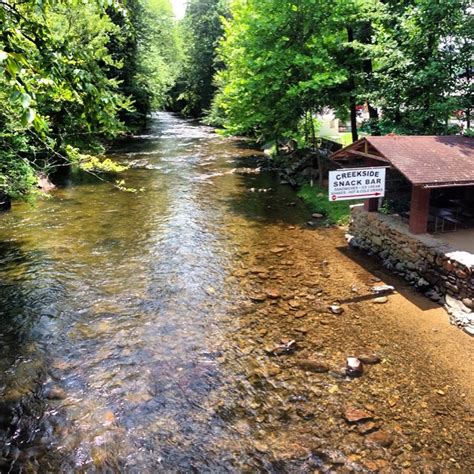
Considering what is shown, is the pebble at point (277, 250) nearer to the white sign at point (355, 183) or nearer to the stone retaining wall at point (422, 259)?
the stone retaining wall at point (422, 259)

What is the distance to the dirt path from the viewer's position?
520 cm

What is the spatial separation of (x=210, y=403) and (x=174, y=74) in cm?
5583

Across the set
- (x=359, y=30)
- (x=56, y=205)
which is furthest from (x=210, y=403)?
(x=359, y=30)

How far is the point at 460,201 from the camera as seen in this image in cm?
1142

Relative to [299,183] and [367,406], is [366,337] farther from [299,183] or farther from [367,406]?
[299,183]

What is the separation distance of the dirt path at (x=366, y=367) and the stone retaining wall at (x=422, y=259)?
0.30 metres

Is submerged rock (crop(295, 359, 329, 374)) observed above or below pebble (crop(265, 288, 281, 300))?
below

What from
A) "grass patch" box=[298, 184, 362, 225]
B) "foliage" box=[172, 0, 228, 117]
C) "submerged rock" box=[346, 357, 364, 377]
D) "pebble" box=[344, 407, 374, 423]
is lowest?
"pebble" box=[344, 407, 374, 423]

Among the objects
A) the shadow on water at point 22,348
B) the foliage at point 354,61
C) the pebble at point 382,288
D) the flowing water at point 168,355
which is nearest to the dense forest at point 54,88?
the shadow on water at point 22,348

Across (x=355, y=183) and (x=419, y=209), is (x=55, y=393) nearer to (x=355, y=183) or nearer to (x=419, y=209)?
(x=355, y=183)

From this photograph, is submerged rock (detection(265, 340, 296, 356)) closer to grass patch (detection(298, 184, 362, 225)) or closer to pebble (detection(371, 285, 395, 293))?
pebble (detection(371, 285, 395, 293))

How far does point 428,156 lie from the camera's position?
973cm

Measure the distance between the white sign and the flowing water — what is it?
198 cm

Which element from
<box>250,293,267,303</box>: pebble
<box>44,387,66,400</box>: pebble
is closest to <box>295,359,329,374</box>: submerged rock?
<box>250,293,267,303</box>: pebble
